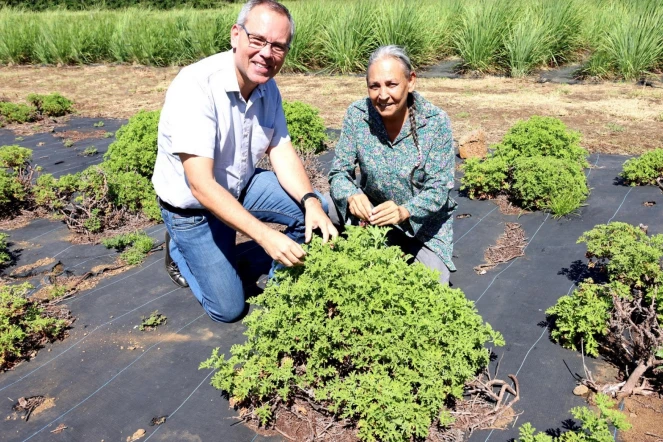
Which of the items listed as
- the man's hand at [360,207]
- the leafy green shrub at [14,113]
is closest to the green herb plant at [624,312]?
the man's hand at [360,207]

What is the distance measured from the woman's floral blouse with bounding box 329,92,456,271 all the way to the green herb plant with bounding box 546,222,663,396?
2.61 ft

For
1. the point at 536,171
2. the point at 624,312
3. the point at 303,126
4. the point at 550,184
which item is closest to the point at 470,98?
the point at 303,126

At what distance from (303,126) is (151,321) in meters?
3.19

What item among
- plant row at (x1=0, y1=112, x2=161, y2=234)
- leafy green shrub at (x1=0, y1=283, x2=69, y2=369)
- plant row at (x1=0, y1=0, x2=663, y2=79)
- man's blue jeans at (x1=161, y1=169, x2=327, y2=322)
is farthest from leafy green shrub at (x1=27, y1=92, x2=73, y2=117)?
man's blue jeans at (x1=161, y1=169, x2=327, y2=322)

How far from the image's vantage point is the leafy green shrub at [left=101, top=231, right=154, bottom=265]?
152 inches

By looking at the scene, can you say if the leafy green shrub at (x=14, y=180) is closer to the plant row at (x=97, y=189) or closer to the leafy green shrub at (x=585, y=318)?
the plant row at (x=97, y=189)

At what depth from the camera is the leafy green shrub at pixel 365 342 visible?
2076 millimetres

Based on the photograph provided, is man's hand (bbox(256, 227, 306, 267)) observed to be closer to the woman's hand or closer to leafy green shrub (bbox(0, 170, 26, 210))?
the woman's hand

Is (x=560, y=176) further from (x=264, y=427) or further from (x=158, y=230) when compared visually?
(x=158, y=230)

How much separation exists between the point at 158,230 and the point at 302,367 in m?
2.51

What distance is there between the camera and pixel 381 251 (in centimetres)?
229

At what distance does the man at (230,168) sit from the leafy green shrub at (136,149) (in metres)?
1.72

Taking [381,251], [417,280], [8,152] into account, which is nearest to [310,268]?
[381,251]

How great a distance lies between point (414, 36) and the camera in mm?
12195
